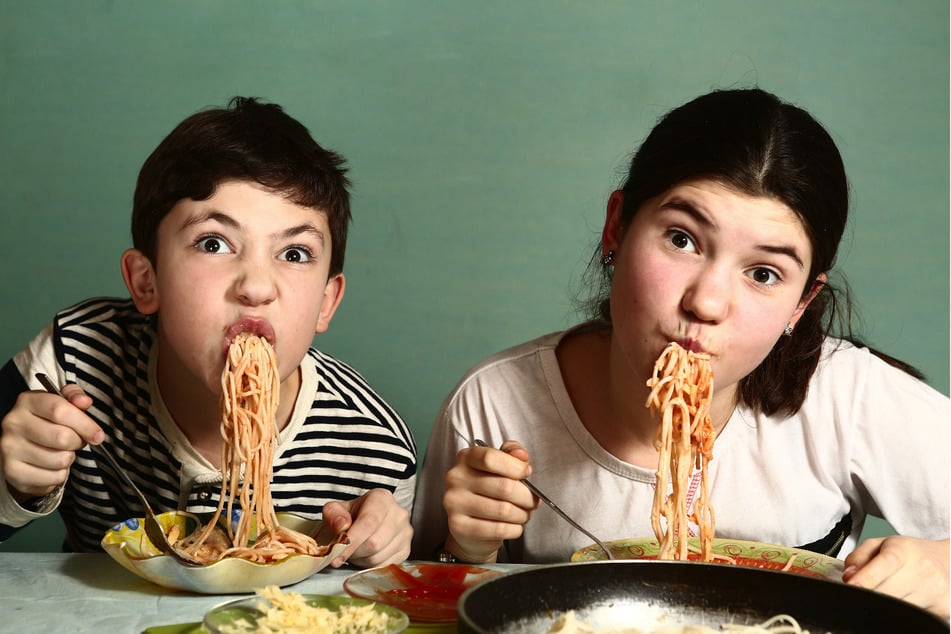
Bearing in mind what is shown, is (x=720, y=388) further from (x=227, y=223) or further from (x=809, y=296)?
(x=227, y=223)

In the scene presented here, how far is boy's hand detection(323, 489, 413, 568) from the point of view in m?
1.81

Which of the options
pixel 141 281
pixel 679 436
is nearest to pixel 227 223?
pixel 141 281

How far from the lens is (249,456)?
1.92 metres

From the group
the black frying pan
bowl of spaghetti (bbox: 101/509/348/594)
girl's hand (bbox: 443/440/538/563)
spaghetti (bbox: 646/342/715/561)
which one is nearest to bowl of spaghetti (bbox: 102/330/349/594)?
bowl of spaghetti (bbox: 101/509/348/594)

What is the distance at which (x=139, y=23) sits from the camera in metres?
3.21

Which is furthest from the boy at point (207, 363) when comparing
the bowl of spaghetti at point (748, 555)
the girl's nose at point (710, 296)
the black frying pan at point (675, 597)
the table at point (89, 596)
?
the girl's nose at point (710, 296)

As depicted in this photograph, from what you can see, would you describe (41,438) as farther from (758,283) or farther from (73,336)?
(758,283)

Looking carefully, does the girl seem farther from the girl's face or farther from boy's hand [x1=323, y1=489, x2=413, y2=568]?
boy's hand [x1=323, y1=489, x2=413, y2=568]

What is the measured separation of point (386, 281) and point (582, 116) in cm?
82

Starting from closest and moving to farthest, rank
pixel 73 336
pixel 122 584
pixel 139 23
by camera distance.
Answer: pixel 122 584, pixel 73 336, pixel 139 23

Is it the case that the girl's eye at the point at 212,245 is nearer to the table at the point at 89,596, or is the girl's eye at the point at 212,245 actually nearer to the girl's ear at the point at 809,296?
the table at the point at 89,596

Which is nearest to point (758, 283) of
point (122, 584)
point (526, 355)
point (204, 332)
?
point (526, 355)

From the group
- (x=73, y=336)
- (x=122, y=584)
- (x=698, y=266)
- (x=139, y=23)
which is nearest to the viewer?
(x=122, y=584)

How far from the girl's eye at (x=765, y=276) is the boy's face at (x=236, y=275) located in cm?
83
